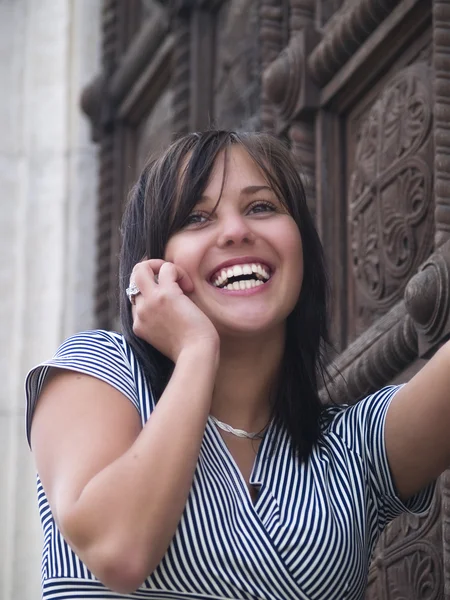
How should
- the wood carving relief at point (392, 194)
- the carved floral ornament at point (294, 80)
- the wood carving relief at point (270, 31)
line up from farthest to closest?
the wood carving relief at point (270, 31)
the carved floral ornament at point (294, 80)
the wood carving relief at point (392, 194)

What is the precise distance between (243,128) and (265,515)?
2.13 metres

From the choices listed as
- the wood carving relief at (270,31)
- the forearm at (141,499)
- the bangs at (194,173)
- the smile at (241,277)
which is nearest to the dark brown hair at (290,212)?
the bangs at (194,173)

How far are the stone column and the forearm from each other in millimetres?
3401

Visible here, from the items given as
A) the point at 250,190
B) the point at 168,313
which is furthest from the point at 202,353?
the point at 250,190

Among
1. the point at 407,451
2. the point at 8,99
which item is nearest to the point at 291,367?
the point at 407,451

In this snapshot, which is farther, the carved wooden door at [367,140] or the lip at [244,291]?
the carved wooden door at [367,140]

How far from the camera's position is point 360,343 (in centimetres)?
297

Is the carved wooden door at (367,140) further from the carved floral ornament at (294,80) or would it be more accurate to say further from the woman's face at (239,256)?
the woman's face at (239,256)

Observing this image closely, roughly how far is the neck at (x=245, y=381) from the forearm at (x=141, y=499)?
289mm

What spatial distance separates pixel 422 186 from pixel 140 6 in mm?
2707

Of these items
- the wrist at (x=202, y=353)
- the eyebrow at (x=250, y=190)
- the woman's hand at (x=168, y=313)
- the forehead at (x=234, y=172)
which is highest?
the forehead at (x=234, y=172)

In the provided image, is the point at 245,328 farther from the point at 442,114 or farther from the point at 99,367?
the point at 442,114

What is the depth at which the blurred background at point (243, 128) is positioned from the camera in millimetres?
2734

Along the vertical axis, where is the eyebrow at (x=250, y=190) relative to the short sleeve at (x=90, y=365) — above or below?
above
